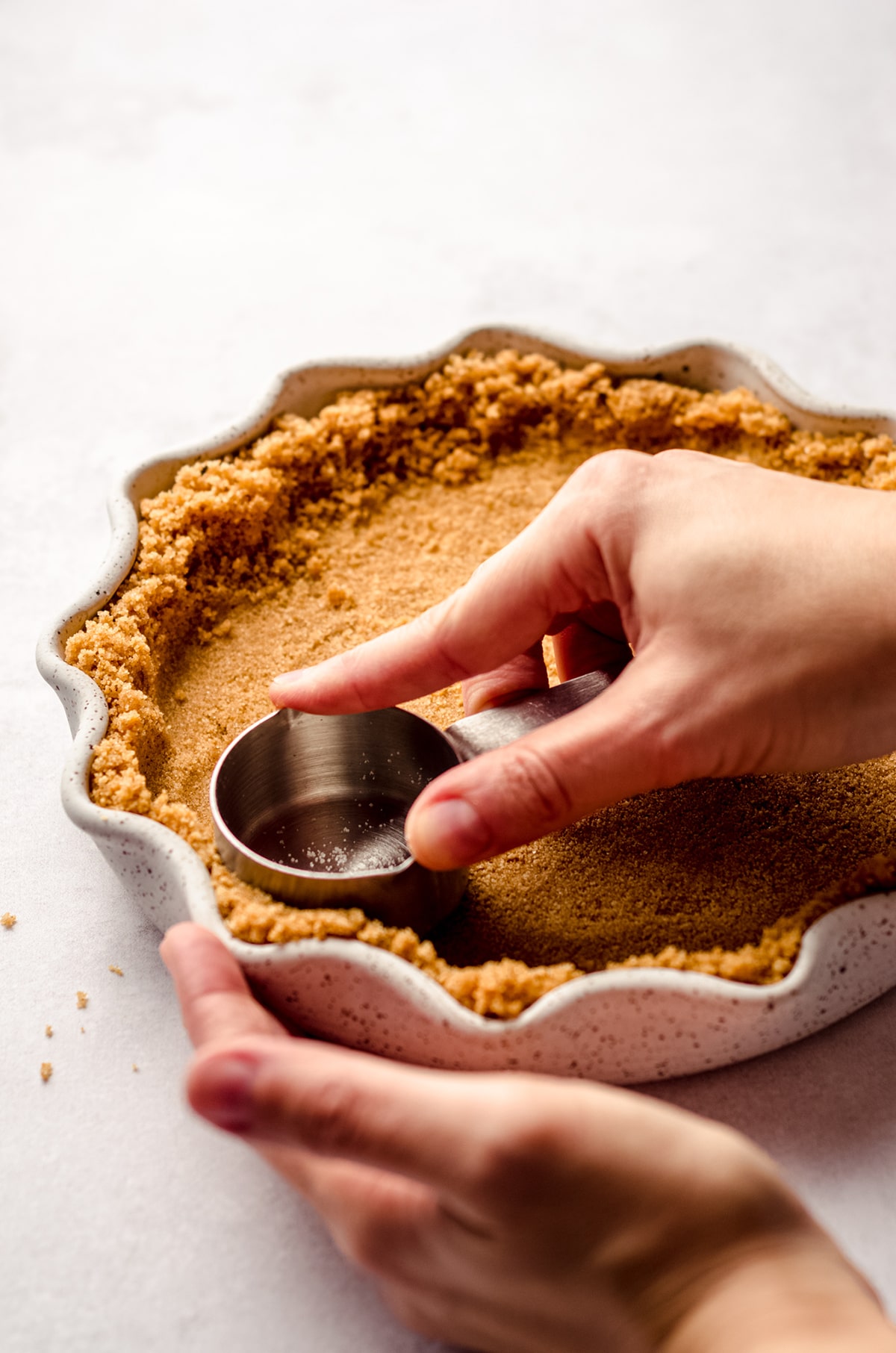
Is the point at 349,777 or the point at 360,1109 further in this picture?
the point at 349,777

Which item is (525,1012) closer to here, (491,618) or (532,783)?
(532,783)

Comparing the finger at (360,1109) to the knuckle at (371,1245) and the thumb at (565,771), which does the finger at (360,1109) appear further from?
the thumb at (565,771)

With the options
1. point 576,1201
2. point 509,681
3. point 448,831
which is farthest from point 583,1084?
point 509,681

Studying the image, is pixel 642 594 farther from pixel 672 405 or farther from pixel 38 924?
pixel 38 924

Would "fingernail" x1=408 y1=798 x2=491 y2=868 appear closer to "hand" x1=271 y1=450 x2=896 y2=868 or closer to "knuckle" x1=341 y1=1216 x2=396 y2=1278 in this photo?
"hand" x1=271 y1=450 x2=896 y2=868

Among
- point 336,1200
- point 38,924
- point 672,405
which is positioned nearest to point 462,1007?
point 336,1200

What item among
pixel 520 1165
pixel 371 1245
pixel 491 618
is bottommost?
pixel 371 1245

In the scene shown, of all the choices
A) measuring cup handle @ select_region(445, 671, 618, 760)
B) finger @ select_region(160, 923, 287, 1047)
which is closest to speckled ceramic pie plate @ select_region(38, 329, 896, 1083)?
finger @ select_region(160, 923, 287, 1047)
